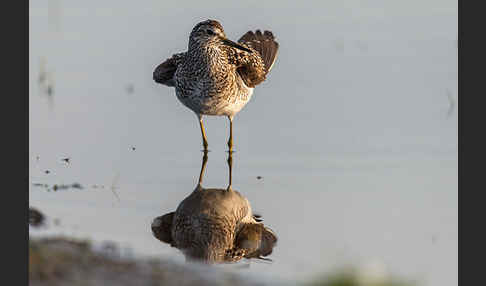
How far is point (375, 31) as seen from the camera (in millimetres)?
15781

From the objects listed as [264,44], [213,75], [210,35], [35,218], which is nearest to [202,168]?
[213,75]

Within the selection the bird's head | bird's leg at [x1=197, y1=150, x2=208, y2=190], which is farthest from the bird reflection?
the bird's head

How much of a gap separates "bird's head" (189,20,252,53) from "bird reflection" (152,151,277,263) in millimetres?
2209

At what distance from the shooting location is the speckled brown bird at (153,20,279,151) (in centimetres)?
1094

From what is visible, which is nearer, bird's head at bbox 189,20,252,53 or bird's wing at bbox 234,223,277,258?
bird's wing at bbox 234,223,277,258

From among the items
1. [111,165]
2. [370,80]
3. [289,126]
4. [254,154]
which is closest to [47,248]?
[111,165]

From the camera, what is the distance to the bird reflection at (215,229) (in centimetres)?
797

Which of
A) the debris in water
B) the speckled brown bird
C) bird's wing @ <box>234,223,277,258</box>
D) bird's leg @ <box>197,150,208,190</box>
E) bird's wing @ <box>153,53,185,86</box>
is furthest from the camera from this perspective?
bird's wing @ <box>153,53,185,86</box>

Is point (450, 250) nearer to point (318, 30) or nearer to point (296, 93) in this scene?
point (296, 93)

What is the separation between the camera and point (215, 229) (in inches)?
334

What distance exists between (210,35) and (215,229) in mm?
3247

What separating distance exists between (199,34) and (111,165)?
6.28 feet

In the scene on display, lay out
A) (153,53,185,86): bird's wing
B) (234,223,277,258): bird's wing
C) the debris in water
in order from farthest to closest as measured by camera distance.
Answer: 1. (153,53,185,86): bird's wing
2. the debris in water
3. (234,223,277,258): bird's wing

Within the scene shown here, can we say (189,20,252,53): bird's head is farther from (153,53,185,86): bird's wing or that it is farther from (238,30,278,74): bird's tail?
(238,30,278,74): bird's tail
